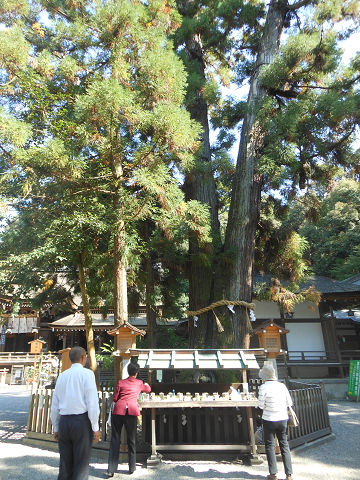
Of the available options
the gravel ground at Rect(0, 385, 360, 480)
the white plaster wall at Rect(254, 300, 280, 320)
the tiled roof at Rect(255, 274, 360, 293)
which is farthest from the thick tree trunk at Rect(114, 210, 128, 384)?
the white plaster wall at Rect(254, 300, 280, 320)

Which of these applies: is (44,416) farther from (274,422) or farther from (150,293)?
(274,422)

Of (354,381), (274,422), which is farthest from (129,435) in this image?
(354,381)

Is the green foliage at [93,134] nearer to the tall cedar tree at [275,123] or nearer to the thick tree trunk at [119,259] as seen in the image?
the thick tree trunk at [119,259]

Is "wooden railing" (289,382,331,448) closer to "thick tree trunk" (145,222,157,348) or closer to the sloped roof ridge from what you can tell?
"thick tree trunk" (145,222,157,348)

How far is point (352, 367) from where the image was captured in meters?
9.62

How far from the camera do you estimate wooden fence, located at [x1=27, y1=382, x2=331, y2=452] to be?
4.55 meters

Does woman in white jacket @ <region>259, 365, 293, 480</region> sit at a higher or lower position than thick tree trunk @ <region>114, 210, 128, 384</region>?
lower

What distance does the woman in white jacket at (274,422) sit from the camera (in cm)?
350

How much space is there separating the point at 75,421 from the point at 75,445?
190 millimetres

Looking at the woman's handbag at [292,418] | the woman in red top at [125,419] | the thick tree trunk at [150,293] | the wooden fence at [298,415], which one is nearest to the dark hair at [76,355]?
the woman in red top at [125,419]

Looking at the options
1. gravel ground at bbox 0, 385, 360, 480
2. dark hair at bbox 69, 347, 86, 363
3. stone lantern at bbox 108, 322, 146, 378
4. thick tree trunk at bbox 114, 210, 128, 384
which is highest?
thick tree trunk at bbox 114, 210, 128, 384

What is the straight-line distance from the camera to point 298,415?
15.6ft

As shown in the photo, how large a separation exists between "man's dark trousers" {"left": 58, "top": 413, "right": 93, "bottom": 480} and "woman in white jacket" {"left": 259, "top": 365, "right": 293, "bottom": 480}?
195 cm

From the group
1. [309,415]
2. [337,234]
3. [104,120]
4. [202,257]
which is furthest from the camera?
[337,234]
